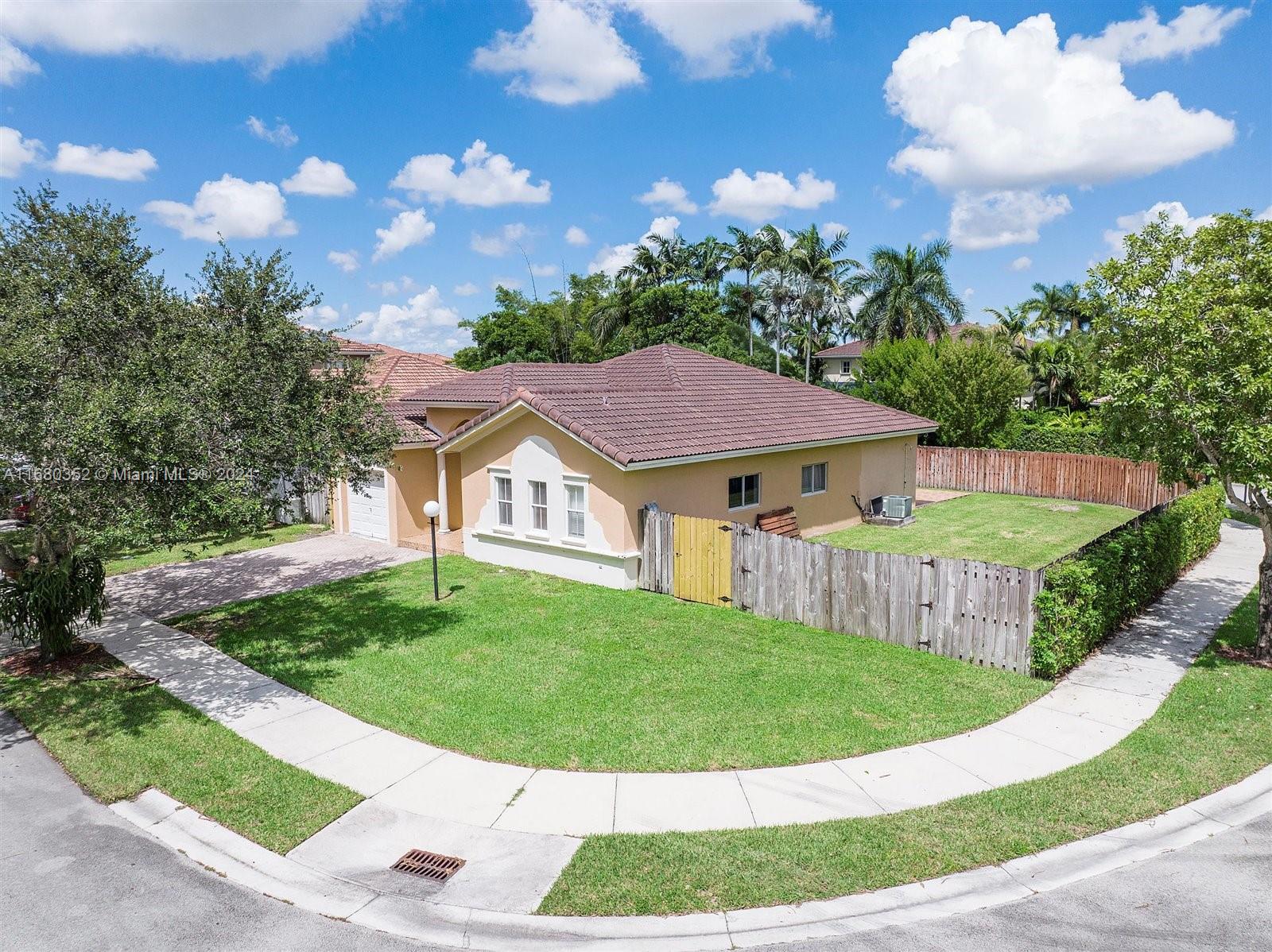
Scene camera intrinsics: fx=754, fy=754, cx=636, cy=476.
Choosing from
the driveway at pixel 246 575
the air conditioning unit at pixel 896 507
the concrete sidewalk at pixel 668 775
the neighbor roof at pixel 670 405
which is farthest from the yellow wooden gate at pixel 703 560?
the air conditioning unit at pixel 896 507

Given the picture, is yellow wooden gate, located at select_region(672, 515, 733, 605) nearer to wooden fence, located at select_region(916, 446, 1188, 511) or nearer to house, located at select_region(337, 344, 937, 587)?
house, located at select_region(337, 344, 937, 587)

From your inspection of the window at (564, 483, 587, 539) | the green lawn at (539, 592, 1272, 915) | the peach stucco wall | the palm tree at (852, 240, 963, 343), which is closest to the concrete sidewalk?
the green lawn at (539, 592, 1272, 915)

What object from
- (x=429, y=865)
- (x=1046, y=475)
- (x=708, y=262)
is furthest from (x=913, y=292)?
(x=429, y=865)

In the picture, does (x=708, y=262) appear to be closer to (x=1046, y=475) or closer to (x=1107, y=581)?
(x=1046, y=475)

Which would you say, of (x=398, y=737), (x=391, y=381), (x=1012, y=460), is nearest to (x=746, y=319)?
(x=1012, y=460)

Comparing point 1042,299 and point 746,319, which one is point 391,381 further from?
point 1042,299

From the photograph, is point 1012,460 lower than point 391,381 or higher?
lower
